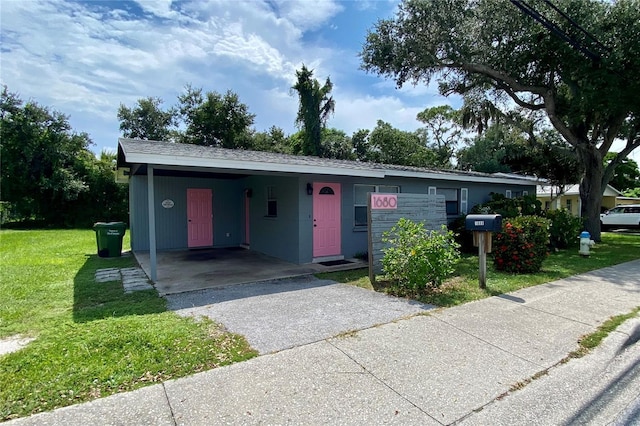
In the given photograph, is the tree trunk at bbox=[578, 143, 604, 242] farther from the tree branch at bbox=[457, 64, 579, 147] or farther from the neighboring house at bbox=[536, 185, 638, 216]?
the neighboring house at bbox=[536, 185, 638, 216]

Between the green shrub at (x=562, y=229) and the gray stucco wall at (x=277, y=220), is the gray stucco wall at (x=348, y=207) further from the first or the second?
the green shrub at (x=562, y=229)

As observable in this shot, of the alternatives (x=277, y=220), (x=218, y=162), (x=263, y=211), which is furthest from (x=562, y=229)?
(x=218, y=162)

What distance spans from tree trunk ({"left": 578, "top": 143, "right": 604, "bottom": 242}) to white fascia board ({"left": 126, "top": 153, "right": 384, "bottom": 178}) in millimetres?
10287

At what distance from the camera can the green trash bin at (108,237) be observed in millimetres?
9547

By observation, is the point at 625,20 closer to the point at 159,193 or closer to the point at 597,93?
the point at 597,93

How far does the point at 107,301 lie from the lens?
17.0 feet

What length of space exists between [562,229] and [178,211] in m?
13.1

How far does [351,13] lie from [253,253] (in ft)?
24.1

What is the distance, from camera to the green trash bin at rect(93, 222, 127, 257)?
31.3 feet

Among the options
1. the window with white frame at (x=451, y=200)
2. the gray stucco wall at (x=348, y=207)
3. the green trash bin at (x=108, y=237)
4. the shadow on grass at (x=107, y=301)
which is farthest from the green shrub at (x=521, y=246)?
the green trash bin at (x=108, y=237)

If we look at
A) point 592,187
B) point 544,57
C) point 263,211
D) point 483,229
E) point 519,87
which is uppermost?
point 544,57

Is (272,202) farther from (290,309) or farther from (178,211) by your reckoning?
(290,309)

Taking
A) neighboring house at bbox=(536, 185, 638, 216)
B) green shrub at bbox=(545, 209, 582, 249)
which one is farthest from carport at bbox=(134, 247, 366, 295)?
neighboring house at bbox=(536, 185, 638, 216)

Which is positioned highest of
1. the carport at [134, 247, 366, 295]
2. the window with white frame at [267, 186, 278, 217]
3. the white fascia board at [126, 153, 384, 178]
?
the white fascia board at [126, 153, 384, 178]
